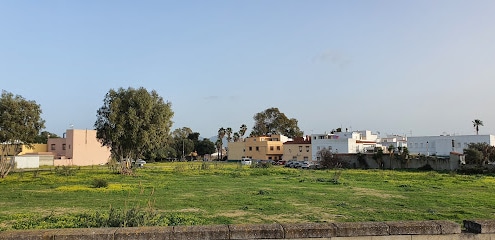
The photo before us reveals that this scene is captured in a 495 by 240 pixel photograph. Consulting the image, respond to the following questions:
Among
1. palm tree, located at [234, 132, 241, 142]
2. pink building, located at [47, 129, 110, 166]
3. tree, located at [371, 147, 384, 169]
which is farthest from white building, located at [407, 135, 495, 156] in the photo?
pink building, located at [47, 129, 110, 166]

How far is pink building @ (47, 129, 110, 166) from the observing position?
70375 millimetres

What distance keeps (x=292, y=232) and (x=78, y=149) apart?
73.0 metres

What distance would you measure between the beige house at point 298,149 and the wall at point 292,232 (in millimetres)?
73765

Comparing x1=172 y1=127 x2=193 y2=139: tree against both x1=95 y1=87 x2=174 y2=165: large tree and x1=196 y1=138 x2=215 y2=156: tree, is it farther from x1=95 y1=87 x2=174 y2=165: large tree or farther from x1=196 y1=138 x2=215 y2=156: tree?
x1=95 y1=87 x2=174 y2=165: large tree

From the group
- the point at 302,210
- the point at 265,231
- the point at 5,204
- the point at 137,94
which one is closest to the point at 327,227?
the point at 265,231

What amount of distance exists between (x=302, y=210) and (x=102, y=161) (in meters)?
67.6

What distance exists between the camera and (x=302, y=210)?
14422mm

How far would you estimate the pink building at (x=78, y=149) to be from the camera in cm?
7038

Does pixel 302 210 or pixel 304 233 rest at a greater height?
pixel 304 233

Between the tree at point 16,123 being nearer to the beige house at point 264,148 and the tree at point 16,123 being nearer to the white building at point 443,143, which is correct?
the beige house at point 264,148

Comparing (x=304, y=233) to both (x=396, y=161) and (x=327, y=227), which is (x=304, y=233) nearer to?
(x=327, y=227)

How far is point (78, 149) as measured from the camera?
234 ft

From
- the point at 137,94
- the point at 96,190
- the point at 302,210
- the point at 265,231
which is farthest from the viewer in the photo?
the point at 137,94

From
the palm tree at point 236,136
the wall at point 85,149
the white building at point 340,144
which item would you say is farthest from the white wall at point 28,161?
the palm tree at point 236,136
